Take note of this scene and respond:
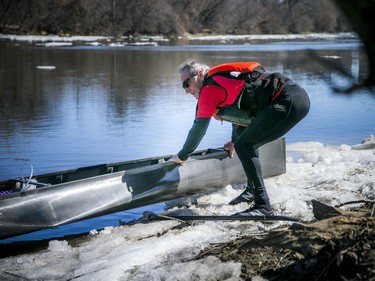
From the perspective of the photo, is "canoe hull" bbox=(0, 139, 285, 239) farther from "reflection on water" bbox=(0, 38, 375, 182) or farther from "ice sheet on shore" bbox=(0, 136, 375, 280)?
"reflection on water" bbox=(0, 38, 375, 182)

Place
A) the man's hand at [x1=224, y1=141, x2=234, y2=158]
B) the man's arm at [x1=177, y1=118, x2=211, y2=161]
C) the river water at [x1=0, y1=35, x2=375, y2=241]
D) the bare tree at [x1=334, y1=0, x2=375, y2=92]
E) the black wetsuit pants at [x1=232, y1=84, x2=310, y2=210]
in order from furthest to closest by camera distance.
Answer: the river water at [x1=0, y1=35, x2=375, y2=241] < the man's hand at [x1=224, y1=141, x2=234, y2=158] < the man's arm at [x1=177, y1=118, x2=211, y2=161] < the black wetsuit pants at [x1=232, y1=84, x2=310, y2=210] < the bare tree at [x1=334, y1=0, x2=375, y2=92]

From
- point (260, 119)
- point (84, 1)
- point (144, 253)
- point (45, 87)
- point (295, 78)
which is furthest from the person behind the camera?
point (84, 1)

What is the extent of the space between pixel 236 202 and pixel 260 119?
3.27 ft

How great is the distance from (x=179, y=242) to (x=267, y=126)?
1.19 m

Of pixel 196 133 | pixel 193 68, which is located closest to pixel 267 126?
pixel 196 133

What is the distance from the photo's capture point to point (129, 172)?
5820 millimetres

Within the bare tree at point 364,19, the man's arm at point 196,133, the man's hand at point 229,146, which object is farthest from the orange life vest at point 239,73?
the bare tree at point 364,19

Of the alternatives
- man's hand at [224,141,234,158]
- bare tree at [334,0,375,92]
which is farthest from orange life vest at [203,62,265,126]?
bare tree at [334,0,375,92]

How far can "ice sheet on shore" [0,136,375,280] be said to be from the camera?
3811mm

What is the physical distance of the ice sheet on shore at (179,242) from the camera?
381cm

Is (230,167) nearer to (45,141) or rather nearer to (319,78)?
(45,141)

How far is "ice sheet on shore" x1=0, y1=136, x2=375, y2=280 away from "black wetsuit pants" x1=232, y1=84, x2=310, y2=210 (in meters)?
0.38

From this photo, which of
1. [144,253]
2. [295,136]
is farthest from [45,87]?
[144,253]

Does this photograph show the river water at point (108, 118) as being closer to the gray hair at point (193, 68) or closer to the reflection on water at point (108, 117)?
the reflection on water at point (108, 117)
